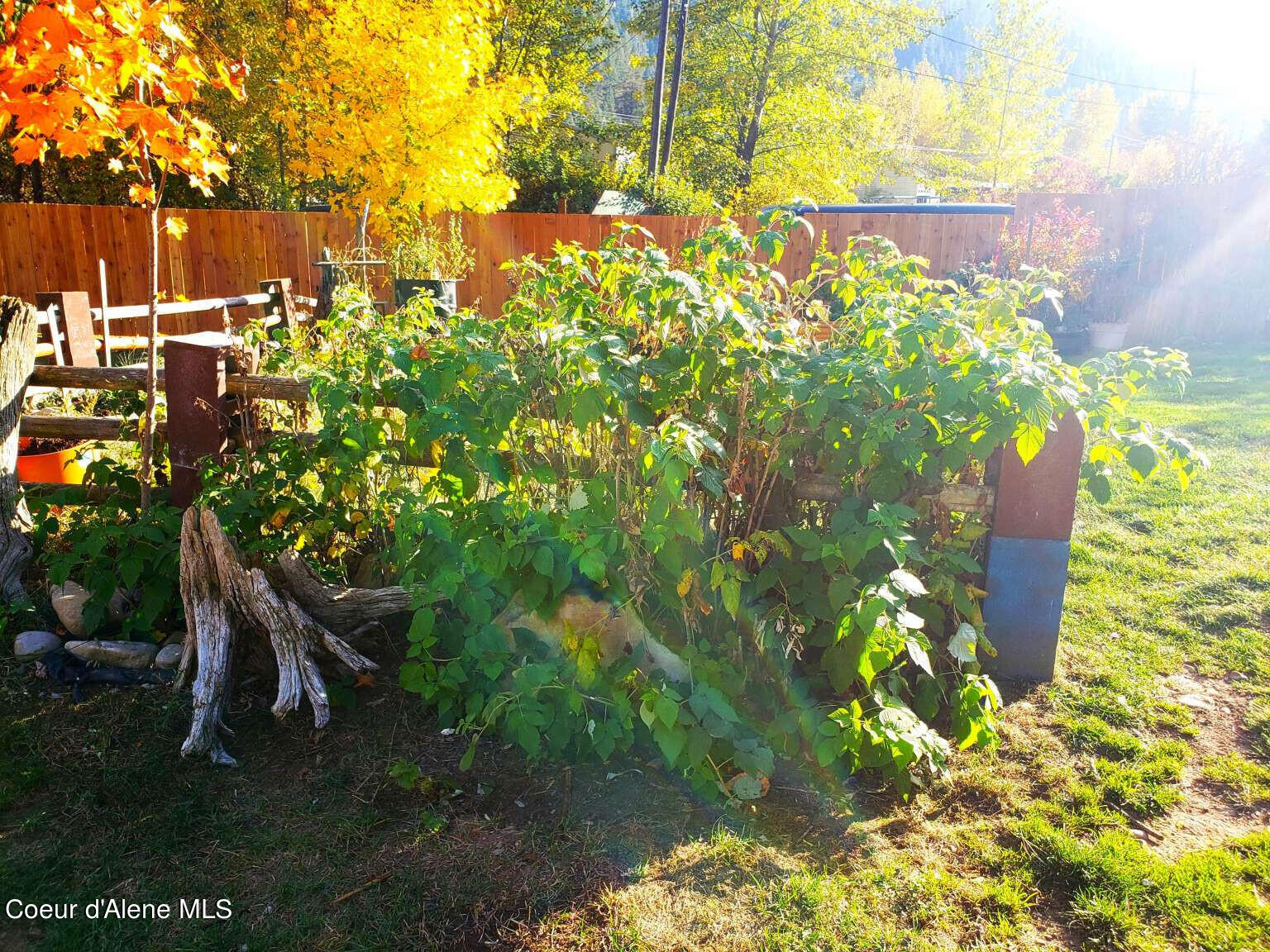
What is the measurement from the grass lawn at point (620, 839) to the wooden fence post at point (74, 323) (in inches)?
197

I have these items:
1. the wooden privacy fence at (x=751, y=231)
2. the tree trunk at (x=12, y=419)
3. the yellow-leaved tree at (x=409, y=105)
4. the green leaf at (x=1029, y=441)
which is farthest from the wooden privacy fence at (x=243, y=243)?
the green leaf at (x=1029, y=441)

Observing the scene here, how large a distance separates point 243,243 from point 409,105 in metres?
6.05

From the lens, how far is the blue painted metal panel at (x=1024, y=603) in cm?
334

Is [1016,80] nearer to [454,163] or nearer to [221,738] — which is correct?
[454,163]

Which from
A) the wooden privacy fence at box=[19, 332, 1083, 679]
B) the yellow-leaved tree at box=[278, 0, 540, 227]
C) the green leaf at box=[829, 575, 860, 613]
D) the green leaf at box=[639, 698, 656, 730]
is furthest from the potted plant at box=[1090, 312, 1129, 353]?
the green leaf at box=[639, 698, 656, 730]

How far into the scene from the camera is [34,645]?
346 cm

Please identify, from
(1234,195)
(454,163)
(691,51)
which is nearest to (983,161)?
(691,51)

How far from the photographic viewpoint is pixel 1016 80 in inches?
1048

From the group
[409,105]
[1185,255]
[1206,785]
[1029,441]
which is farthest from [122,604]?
[1185,255]

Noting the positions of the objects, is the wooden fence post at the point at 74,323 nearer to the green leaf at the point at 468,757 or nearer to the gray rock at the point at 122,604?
the gray rock at the point at 122,604

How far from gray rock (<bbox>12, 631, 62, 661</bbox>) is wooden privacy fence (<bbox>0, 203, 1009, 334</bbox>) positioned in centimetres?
1146

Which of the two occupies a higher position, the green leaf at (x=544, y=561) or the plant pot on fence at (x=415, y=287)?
the plant pot on fence at (x=415, y=287)

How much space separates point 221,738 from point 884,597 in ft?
7.37

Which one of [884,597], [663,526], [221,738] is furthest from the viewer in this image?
[221,738]
